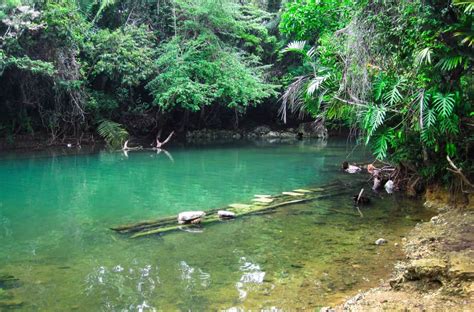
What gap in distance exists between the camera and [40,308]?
12.7 ft

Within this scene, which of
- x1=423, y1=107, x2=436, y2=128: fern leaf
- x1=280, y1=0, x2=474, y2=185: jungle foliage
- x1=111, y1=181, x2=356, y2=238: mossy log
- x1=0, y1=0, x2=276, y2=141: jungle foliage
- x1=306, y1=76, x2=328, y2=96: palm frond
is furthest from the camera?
x1=0, y1=0, x2=276, y2=141: jungle foliage

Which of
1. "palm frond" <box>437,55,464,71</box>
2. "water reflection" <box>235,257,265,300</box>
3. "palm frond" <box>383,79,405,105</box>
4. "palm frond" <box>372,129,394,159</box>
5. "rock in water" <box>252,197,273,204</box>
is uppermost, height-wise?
"palm frond" <box>437,55,464,71</box>

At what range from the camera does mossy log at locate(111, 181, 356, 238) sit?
6.38 m

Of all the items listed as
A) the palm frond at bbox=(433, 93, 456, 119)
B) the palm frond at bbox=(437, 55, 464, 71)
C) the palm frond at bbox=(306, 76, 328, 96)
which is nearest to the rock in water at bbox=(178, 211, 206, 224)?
the palm frond at bbox=(306, 76, 328, 96)

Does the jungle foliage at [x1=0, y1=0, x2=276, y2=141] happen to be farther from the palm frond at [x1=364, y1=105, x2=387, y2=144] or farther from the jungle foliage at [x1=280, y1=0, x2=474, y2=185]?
the palm frond at [x1=364, y1=105, x2=387, y2=144]

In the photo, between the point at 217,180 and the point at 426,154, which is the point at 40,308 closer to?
the point at 426,154

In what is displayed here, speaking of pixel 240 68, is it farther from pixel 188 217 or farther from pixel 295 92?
pixel 188 217

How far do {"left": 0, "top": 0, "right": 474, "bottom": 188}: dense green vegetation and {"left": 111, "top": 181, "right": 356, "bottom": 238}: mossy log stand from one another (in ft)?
4.76

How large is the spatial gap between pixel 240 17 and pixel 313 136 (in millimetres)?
7803

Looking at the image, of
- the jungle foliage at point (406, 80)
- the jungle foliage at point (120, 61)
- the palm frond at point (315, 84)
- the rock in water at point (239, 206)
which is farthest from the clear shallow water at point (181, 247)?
the jungle foliage at point (120, 61)

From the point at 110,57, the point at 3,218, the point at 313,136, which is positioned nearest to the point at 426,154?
the point at 3,218

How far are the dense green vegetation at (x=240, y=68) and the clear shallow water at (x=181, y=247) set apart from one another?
5.53 ft

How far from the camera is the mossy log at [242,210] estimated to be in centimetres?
638

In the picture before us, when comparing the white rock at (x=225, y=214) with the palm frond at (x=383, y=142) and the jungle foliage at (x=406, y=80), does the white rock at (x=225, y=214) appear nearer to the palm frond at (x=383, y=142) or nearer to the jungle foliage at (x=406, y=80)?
the jungle foliage at (x=406, y=80)
